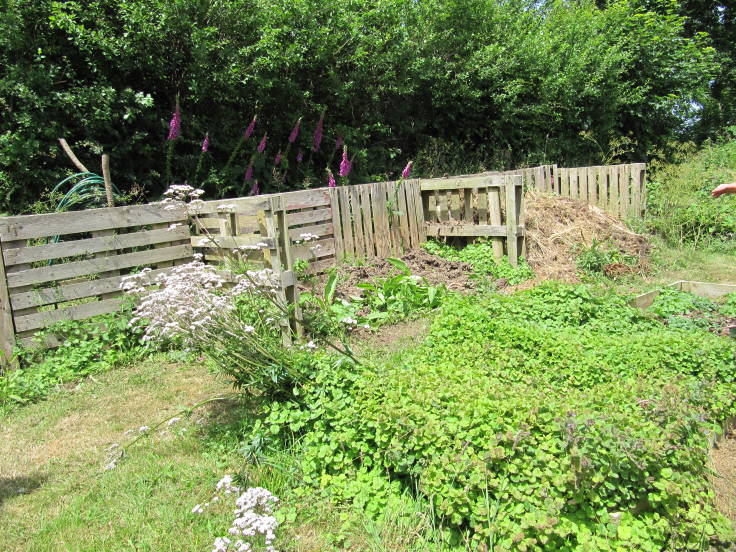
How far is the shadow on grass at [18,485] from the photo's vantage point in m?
3.38

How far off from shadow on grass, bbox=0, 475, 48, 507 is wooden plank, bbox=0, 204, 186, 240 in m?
2.48

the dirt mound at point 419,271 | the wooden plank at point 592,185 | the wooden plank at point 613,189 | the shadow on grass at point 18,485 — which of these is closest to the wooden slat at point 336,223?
the dirt mound at point 419,271

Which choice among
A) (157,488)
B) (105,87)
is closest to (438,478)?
(157,488)

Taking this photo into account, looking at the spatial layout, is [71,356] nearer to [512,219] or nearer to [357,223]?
[357,223]

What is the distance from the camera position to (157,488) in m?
3.25

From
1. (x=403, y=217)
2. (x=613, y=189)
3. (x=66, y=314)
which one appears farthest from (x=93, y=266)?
(x=613, y=189)

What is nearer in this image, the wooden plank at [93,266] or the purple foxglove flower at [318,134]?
the wooden plank at [93,266]

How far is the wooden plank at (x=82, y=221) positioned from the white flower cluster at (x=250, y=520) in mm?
3503

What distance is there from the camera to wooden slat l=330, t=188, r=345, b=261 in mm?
7031

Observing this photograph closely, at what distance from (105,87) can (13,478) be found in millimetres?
5944

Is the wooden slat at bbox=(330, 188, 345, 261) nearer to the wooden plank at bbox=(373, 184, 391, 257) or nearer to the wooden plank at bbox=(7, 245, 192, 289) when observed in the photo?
the wooden plank at bbox=(373, 184, 391, 257)

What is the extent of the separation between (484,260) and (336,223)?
87.1 inches

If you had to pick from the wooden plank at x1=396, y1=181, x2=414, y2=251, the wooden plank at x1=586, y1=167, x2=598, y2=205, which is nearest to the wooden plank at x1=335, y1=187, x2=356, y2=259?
the wooden plank at x1=396, y1=181, x2=414, y2=251

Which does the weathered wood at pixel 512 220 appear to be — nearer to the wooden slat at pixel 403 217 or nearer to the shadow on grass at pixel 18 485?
the wooden slat at pixel 403 217
